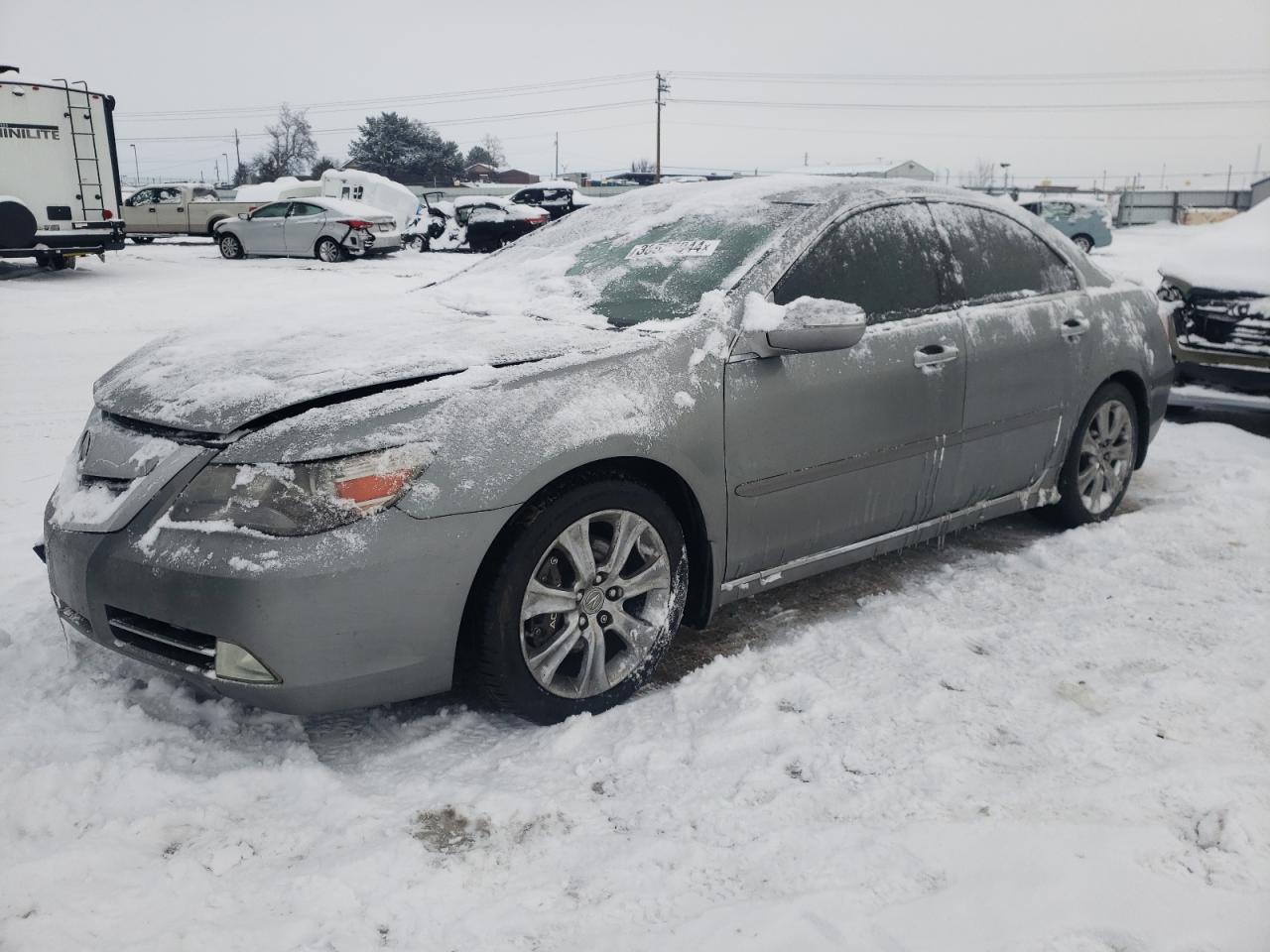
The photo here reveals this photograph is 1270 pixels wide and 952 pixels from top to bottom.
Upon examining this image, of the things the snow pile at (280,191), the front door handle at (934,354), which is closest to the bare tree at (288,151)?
the snow pile at (280,191)

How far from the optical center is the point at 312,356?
3.01 meters

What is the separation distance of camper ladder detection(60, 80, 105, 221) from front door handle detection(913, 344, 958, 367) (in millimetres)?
15217

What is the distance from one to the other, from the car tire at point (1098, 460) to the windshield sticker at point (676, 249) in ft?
6.70

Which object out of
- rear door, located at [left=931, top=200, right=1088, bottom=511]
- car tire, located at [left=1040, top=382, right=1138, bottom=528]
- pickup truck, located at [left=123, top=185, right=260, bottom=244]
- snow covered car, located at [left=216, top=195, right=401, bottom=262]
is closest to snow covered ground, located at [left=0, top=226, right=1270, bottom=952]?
rear door, located at [left=931, top=200, right=1088, bottom=511]

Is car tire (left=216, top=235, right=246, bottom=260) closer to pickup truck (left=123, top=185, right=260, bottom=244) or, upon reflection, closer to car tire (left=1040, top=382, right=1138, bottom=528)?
pickup truck (left=123, top=185, right=260, bottom=244)

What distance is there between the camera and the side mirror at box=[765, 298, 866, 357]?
323 cm

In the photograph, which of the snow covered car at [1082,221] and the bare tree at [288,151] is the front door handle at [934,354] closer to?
the snow covered car at [1082,221]

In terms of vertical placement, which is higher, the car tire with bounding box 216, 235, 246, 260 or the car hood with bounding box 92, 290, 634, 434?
the car hood with bounding box 92, 290, 634, 434

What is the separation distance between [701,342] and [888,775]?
1.39 meters

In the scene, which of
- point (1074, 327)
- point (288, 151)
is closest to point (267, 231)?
point (1074, 327)

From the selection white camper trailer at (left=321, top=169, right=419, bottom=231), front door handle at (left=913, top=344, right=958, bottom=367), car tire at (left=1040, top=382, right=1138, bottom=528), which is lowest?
car tire at (left=1040, top=382, right=1138, bottom=528)

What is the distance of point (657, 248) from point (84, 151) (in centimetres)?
1475

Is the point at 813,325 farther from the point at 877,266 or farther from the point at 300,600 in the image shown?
the point at 300,600

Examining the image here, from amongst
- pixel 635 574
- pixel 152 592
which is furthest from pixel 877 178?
pixel 152 592
